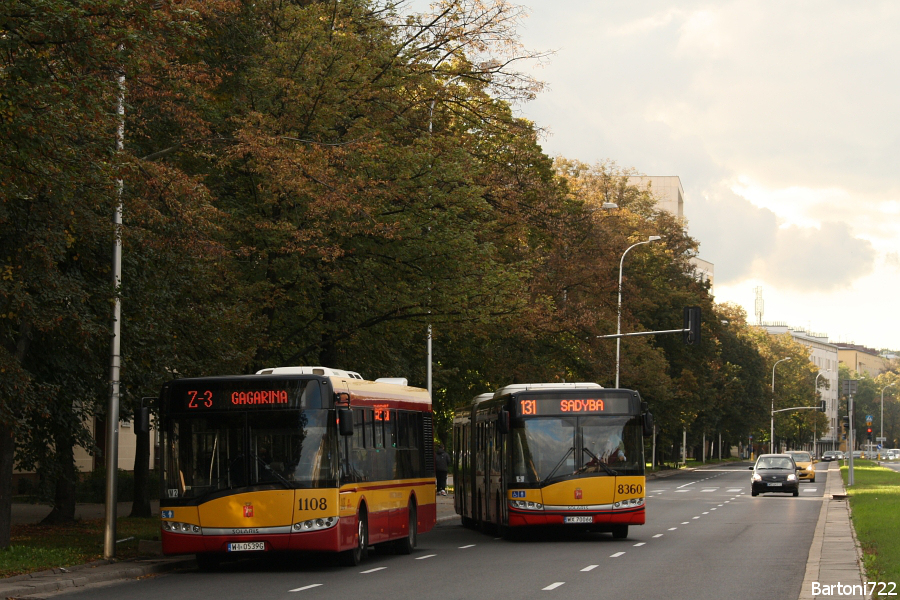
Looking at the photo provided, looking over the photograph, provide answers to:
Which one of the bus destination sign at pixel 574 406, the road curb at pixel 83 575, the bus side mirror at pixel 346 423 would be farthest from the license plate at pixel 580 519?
the road curb at pixel 83 575

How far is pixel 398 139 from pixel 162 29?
575 inches

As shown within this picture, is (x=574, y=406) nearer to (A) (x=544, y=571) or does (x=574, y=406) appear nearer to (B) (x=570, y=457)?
(B) (x=570, y=457)

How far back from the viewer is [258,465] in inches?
689

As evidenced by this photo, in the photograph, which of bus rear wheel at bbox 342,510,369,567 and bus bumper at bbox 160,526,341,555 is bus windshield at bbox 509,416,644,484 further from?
bus bumper at bbox 160,526,341,555

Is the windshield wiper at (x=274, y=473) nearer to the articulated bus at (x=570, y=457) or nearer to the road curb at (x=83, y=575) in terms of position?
the road curb at (x=83, y=575)

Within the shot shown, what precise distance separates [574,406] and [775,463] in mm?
25294

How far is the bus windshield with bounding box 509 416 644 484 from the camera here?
23.5m

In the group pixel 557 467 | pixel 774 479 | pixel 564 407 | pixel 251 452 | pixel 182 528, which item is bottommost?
pixel 774 479

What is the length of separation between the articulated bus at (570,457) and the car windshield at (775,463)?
23646 millimetres

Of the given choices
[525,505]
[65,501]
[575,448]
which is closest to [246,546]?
[525,505]

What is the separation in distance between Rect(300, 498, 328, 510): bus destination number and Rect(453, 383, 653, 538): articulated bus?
22.5 feet

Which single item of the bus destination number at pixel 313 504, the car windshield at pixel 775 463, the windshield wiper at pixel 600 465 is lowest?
the car windshield at pixel 775 463

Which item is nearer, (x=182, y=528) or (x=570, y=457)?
(x=182, y=528)

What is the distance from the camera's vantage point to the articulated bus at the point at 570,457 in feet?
76.3
